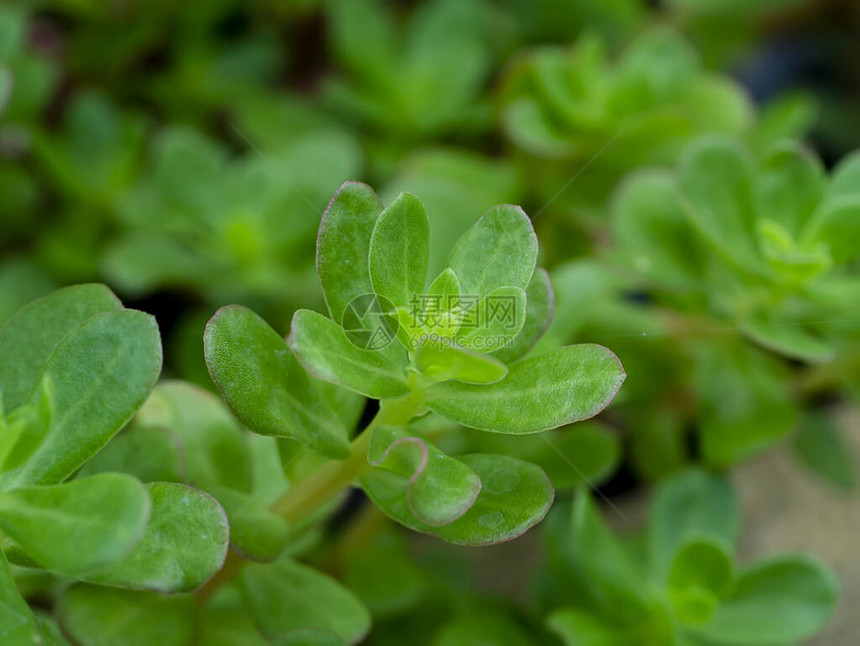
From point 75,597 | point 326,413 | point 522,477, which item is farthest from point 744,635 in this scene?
point 75,597

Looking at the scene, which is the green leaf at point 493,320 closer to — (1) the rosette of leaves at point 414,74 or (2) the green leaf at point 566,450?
(2) the green leaf at point 566,450

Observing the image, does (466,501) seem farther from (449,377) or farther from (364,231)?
(364,231)

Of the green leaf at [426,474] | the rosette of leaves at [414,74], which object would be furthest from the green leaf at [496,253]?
the rosette of leaves at [414,74]
